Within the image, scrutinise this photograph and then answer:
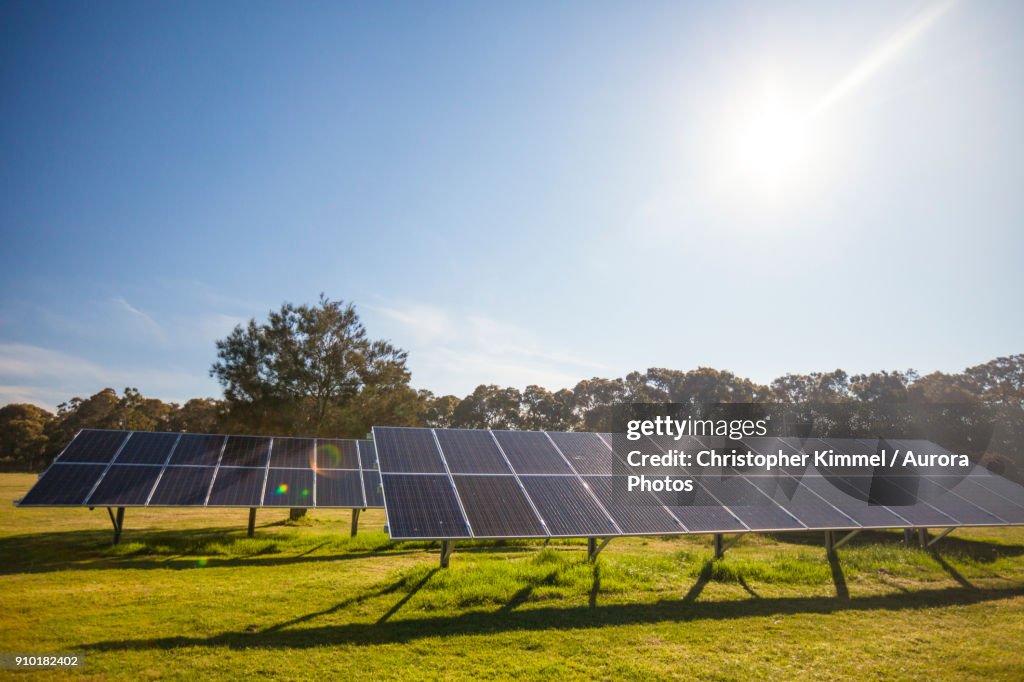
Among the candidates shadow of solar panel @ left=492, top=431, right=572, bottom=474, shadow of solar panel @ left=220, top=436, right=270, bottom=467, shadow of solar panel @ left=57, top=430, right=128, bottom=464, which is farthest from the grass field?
shadow of solar panel @ left=220, top=436, right=270, bottom=467

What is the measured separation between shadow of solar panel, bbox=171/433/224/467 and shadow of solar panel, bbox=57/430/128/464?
1.87 m

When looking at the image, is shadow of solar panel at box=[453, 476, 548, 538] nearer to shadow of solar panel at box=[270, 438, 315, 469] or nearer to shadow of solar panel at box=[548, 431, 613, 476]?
shadow of solar panel at box=[548, 431, 613, 476]

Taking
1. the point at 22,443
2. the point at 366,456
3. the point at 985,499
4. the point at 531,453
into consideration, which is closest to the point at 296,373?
the point at 366,456

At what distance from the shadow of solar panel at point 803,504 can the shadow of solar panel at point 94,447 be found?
21099mm

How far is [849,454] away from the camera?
731 inches

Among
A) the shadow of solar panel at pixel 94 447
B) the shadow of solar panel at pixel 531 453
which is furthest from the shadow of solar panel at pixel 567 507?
the shadow of solar panel at pixel 94 447

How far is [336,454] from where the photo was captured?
2202cm

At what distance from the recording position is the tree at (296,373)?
118 feet

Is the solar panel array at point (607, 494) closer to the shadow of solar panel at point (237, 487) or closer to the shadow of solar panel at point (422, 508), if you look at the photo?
the shadow of solar panel at point (422, 508)

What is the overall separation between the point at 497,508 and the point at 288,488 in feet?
32.9

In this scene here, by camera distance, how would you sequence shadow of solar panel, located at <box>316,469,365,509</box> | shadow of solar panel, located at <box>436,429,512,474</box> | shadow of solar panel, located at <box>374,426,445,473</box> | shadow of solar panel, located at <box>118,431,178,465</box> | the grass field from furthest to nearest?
shadow of solar panel, located at <box>316,469,365,509</box> → shadow of solar panel, located at <box>118,431,178,465</box> → shadow of solar panel, located at <box>436,429,512,474</box> → shadow of solar panel, located at <box>374,426,445,473</box> → the grass field

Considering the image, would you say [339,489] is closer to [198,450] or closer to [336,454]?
[336,454]

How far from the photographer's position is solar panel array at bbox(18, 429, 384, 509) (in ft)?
49.9

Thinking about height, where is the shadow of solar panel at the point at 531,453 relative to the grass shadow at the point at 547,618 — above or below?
above
